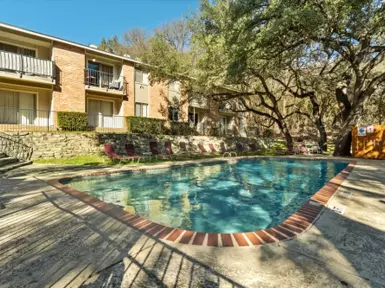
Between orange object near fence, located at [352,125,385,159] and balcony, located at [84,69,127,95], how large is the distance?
57.6ft

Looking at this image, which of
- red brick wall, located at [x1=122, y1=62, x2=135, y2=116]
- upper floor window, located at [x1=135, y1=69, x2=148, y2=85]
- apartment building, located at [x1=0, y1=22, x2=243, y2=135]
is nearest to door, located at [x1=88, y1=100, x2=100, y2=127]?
apartment building, located at [x1=0, y1=22, x2=243, y2=135]

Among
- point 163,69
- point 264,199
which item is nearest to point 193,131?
point 163,69

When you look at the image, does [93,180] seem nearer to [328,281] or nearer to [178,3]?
[328,281]

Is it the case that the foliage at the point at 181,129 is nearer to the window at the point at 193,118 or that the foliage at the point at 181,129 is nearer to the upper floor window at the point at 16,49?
the window at the point at 193,118

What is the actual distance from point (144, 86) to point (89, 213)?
1714 centimetres

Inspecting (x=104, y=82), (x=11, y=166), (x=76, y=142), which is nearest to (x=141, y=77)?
(x=104, y=82)

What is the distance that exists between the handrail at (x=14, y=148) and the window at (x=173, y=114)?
12.2 meters

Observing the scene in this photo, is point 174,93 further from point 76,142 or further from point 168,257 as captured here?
point 168,257

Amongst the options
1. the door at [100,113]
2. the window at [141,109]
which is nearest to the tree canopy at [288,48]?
the window at [141,109]

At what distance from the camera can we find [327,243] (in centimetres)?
302

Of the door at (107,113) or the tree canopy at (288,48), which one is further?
the door at (107,113)

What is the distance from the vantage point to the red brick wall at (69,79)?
15.2 m

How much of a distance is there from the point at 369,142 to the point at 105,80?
19923 millimetres

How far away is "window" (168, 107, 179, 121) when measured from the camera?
2171 cm
